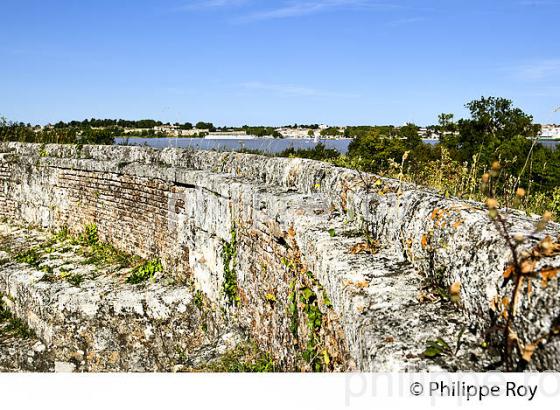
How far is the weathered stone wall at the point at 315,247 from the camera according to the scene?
6.24ft

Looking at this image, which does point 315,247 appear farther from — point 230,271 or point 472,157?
point 472,157

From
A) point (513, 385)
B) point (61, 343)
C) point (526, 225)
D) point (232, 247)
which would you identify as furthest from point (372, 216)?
point (61, 343)

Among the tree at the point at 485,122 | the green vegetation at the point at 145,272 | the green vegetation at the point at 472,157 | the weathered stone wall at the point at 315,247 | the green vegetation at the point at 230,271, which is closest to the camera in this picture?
the weathered stone wall at the point at 315,247

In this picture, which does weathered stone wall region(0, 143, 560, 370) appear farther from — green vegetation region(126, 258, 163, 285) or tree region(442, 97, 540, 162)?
tree region(442, 97, 540, 162)

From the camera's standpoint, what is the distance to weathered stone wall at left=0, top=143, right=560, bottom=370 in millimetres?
1901

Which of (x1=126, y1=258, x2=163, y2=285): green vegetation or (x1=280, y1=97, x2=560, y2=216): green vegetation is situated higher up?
(x1=280, y1=97, x2=560, y2=216): green vegetation

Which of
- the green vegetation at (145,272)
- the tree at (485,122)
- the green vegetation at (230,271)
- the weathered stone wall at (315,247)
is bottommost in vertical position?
the green vegetation at (145,272)

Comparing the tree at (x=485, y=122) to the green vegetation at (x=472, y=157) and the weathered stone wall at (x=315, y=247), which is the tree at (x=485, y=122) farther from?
the weathered stone wall at (x=315, y=247)

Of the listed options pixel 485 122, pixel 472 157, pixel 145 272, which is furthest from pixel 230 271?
pixel 485 122

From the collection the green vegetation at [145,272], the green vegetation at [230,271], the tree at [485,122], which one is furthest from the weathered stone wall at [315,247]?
the tree at [485,122]

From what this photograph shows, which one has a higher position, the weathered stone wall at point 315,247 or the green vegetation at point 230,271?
the weathered stone wall at point 315,247

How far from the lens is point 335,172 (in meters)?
4.16

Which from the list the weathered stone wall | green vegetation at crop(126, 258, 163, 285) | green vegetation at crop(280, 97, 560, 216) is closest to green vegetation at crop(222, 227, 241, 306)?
the weathered stone wall

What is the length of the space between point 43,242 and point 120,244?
204cm
